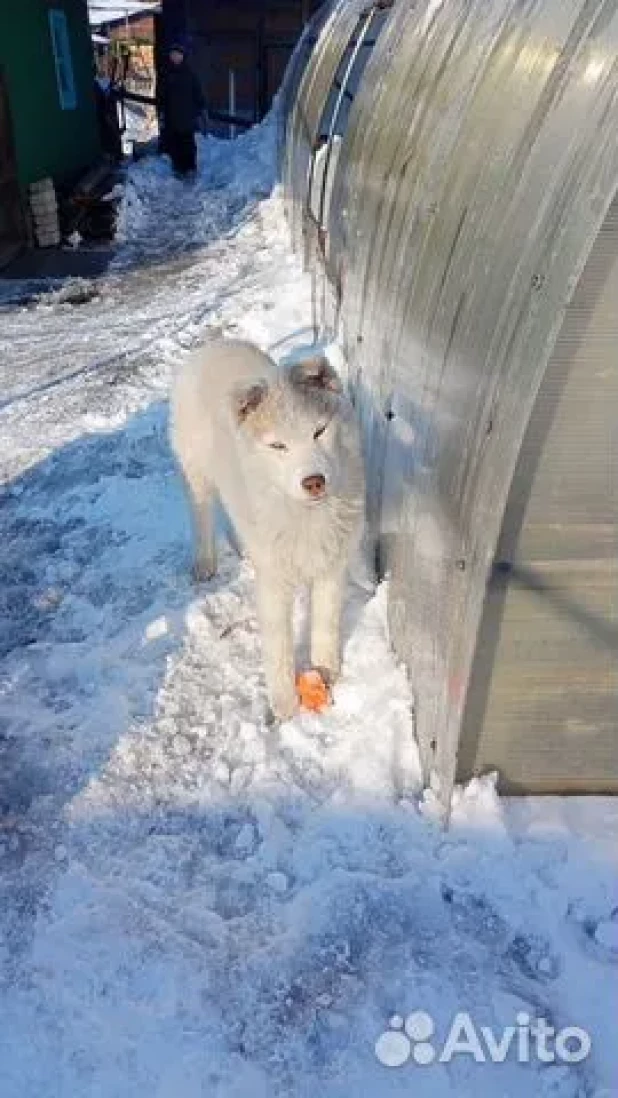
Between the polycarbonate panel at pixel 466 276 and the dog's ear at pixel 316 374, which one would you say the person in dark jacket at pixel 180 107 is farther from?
the dog's ear at pixel 316 374

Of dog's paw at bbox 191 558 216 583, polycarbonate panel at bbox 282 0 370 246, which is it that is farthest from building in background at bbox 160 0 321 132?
dog's paw at bbox 191 558 216 583

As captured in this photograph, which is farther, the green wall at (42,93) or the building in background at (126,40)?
the building in background at (126,40)

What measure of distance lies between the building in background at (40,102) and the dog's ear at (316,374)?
10.6m

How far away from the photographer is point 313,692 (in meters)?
4.25

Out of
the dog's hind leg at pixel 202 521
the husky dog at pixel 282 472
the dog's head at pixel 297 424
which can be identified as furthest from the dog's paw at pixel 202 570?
the dog's head at pixel 297 424

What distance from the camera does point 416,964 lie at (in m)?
3.12

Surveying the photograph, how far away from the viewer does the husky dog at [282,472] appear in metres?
3.61

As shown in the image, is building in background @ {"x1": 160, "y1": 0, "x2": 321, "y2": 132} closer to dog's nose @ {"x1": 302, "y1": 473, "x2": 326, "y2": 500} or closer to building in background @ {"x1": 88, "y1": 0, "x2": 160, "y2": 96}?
building in background @ {"x1": 88, "y1": 0, "x2": 160, "y2": 96}

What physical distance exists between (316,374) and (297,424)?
290 mm

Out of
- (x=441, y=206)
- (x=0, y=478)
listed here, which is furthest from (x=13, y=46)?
(x=441, y=206)

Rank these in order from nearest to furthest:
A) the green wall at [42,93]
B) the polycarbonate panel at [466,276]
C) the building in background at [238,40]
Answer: the polycarbonate panel at [466,276], the green wall at [42,93], the building in background at [238,40]

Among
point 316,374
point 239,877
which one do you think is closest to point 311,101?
point 316,374

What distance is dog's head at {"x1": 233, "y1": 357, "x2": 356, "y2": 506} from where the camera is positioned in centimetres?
356

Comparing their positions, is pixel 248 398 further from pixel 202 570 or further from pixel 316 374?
pixel 202 570
